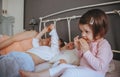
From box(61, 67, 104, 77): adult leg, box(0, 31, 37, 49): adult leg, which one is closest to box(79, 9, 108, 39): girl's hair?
box(61, 67, 104, 77): adult leg

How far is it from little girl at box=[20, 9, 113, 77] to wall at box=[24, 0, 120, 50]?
0.36 metres

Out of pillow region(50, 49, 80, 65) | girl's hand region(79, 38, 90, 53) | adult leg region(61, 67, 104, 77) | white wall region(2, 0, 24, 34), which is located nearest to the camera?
adult leg region(61, 67, 104, 77)

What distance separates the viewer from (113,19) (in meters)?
1.61

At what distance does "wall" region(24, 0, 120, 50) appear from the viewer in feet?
5.22

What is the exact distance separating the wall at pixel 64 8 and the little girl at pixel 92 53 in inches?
14.2

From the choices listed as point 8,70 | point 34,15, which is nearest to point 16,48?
point 8,70

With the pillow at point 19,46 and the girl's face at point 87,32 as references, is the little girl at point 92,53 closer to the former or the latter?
the girl's face at point 87,32

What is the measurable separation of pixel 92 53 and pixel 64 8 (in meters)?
1.18

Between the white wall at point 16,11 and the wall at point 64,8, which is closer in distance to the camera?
the wall at point 64,8

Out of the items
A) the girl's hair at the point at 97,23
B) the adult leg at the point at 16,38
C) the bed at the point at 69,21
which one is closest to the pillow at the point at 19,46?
the adult leg at the point at 16,38

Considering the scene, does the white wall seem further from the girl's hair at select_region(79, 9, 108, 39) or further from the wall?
the girl's hair at select_region(79, 9, 108, 39)

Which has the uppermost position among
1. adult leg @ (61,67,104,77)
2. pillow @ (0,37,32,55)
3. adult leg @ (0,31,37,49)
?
adult leg @ (0,31,37,49)

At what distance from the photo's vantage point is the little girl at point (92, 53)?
1.17 meters

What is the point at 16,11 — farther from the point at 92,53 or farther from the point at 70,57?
the point at 92,53
